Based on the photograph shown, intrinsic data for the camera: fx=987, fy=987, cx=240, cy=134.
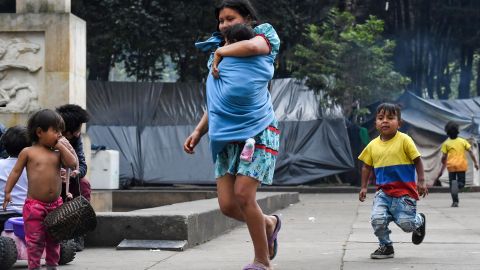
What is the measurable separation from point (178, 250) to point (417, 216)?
200cm

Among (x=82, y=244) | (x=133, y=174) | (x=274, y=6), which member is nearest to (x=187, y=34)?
(x=274, y=6)

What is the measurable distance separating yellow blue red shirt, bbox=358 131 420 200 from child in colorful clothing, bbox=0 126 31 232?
280 centimetres

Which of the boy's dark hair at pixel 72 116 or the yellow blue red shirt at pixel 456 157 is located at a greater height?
the boy's dark hair at pixel 72 116

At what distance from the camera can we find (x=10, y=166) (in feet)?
25.2

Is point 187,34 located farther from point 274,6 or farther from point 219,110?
point 219,110

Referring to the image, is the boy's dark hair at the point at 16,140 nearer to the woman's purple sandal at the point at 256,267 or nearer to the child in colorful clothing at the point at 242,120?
the child in colorful clothing at the point at 242,120

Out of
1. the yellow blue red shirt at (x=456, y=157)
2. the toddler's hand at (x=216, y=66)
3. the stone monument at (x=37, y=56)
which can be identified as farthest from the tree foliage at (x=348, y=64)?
the toddler's hand at (x=216, y=66)

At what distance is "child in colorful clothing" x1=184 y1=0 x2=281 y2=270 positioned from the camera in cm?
612

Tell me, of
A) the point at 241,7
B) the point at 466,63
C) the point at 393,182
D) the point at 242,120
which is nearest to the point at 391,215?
the point at 393,182

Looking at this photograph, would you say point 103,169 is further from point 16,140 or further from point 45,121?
point 45,121

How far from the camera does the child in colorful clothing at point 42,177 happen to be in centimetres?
630

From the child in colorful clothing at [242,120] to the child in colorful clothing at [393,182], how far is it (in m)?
1.73

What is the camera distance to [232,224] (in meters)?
11.4

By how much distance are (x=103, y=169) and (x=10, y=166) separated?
9128 mm
